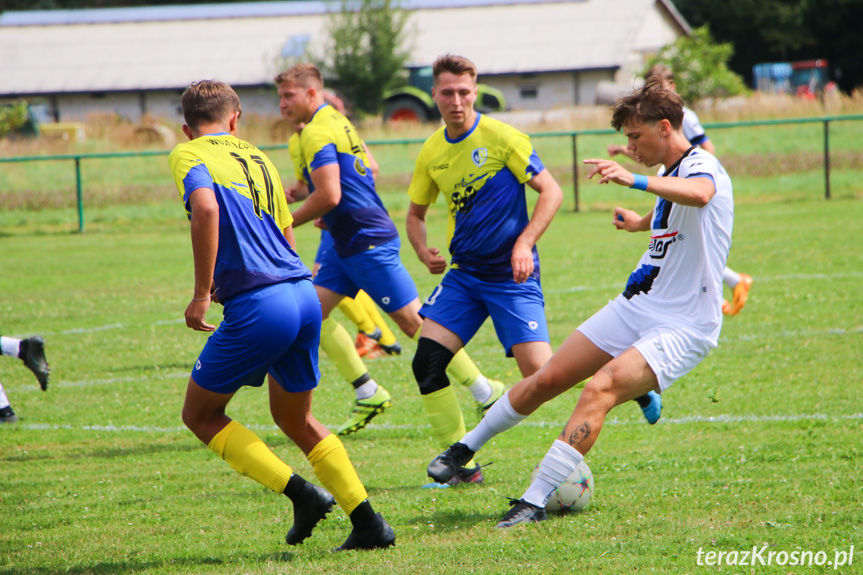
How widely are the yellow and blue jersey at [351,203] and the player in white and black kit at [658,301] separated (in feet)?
8.23

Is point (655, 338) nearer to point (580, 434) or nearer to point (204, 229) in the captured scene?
point (580, 434)

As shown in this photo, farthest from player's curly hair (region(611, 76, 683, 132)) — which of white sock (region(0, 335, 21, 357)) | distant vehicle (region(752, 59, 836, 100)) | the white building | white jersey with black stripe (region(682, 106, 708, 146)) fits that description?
distant vehicle (region(752, 59, 836, 100))

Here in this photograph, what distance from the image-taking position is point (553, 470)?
13.1 ft

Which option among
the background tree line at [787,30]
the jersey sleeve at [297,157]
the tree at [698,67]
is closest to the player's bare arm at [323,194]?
the jersey sleeve at [297,157]

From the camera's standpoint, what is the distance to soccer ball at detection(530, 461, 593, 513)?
4.25m

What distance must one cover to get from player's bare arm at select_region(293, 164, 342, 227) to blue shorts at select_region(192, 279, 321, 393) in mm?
2157

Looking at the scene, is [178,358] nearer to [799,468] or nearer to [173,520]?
[173,520]

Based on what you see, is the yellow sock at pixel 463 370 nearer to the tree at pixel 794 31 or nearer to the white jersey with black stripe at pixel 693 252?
the white jersey with black stripe at pixel 693 252

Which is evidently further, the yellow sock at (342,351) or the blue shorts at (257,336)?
the yellow sock at (342,351)

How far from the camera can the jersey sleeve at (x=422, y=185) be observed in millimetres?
5211

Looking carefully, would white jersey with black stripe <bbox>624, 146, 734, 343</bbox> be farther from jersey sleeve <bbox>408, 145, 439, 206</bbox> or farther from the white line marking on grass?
the white line marking on grass

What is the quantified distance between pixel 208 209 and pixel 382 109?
3514cm

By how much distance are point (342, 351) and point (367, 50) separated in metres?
33.4

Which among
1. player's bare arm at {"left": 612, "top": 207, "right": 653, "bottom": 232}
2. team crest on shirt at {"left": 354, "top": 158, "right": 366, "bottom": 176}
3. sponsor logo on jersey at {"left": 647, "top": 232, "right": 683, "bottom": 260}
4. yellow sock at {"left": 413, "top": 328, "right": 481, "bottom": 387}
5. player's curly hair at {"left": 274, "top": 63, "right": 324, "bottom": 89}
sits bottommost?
yellow sock at {"left": 413, "top": 328, "right": 481, "bottom": 387}
